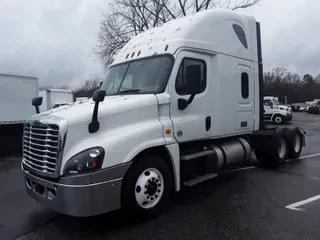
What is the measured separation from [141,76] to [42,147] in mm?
2130

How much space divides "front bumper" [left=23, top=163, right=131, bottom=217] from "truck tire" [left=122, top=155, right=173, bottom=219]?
158mm

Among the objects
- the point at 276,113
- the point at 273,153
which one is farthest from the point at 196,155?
the point at 276,113

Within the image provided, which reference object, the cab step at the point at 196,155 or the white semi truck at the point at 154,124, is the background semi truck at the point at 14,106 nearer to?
the white semi truck at the point at 154,124

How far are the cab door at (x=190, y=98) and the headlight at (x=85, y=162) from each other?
1.60 metres

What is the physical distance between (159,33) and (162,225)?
370 centimetres

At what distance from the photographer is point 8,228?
4.63m

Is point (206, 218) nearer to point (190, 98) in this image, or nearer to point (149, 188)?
point (149, 188)

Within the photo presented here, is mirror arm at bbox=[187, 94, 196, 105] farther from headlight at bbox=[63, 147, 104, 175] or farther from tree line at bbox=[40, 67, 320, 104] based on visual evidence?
tree line at bbox=[40, 67, 320, 104]

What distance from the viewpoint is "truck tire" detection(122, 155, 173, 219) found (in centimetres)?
440

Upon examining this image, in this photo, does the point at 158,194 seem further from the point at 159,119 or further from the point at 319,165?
the point at 319,165

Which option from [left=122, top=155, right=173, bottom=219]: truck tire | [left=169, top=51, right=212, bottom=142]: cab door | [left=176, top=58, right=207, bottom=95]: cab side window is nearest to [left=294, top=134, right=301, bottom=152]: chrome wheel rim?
[left=169, top=51, right=212, bottom=142]: cab door

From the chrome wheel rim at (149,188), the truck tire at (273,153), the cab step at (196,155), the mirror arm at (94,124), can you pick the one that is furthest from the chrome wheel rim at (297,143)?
the mirror arm at (94,124)

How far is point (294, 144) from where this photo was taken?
9156 millimetres

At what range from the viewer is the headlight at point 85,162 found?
400cm
